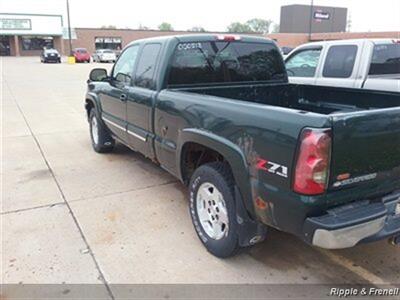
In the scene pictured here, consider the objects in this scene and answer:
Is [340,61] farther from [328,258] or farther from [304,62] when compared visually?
[328,258]

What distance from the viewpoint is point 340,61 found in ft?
21.5

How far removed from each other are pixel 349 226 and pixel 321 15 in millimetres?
83872

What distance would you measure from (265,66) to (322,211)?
2.53 m

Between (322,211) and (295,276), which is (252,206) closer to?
(322,211)

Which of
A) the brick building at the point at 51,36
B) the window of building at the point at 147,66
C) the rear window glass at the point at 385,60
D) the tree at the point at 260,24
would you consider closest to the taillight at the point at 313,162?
the window of building at the point at 147,66

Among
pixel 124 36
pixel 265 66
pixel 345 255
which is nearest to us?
pixel 345 255

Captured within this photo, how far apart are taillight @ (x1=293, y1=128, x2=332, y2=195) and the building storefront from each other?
62.6 meters

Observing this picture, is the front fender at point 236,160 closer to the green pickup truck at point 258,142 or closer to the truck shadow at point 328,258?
the green pickup truck at point 258,142

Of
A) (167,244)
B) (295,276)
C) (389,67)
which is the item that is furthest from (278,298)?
(389,67)

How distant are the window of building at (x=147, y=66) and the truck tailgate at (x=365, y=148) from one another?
2337mm

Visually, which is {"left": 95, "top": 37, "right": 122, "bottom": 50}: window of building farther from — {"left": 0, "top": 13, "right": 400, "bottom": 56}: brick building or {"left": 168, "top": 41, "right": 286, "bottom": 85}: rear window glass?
{"left": 168, "top": 41, "right": 286, "bottom": 85}: rear window glass

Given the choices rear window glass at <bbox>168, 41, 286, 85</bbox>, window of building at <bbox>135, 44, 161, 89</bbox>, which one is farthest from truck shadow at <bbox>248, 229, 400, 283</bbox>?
window of building at <bbox>135, 44, 161, 89</bbox>

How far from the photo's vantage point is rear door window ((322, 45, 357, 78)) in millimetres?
6391

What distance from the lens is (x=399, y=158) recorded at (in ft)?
8.83
